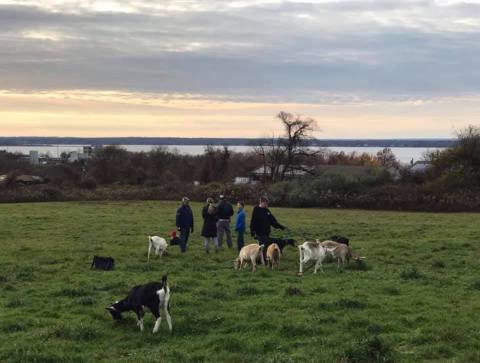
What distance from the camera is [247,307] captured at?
1240cm

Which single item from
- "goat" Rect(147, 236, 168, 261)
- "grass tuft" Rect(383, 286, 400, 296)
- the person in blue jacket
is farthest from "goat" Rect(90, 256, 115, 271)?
"grass tuft" Rect(383, 286, 400, 296)

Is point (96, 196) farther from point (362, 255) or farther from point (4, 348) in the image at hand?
point (4, 348)

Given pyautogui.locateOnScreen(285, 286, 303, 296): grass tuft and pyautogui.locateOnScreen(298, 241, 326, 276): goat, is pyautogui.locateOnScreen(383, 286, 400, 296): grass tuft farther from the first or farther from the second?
pyautogui.locateOnScreen(298, 241, 326, 276): goat

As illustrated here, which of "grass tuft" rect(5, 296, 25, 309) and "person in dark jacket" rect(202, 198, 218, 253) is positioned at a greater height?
"person in dark jacket" rect(202, 198, 218, 253)

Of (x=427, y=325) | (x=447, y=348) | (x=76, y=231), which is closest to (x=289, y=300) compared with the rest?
(x=427, y=325)

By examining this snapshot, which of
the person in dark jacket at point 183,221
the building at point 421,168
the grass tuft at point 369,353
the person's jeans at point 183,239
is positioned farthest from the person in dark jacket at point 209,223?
the building at point 421,168

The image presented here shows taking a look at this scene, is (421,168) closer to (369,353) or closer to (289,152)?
(289,152)

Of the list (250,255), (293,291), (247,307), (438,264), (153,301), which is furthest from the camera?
(438,264)

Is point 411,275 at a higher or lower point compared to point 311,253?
lower

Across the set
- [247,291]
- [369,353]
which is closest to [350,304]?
[247,291]

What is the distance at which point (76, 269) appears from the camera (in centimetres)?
1822

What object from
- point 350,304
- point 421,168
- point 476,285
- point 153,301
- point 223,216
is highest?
point 421,168

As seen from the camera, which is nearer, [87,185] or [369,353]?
[369,353]

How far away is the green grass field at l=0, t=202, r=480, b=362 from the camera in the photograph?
9594 millimetres
